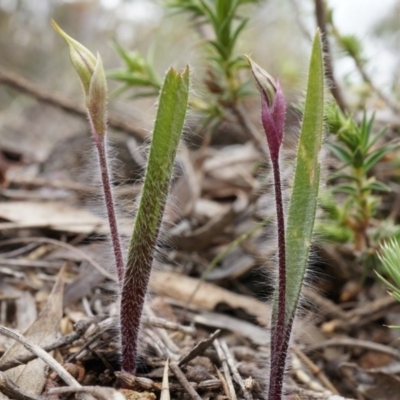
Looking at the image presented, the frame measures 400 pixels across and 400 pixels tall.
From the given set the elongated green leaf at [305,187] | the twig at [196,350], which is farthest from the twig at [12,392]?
the elongated green leaf at [305,187]

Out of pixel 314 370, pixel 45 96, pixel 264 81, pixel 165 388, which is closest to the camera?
pixel 264 81

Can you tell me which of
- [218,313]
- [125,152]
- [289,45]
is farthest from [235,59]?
[289,45]

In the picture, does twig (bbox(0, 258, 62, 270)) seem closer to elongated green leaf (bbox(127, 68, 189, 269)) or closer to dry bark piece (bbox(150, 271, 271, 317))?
dry bark piece (bbox(150, 271, 271, 317))

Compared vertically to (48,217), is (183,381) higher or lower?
lower

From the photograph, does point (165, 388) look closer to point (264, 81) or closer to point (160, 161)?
point (160, 161)

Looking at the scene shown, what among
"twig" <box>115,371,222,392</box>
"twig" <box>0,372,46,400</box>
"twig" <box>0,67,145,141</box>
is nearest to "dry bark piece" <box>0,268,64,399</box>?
"twig" <box>0,372,46,400</box>

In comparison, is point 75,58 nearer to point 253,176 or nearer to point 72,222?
point 72,222

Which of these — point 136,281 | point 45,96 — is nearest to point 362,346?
point 136,281

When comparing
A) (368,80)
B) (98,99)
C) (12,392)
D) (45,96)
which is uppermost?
(368,80)

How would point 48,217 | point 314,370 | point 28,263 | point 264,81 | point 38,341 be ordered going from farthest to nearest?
point 48,217
point 28,263
point 314,370
point 38,341
point 264,81
